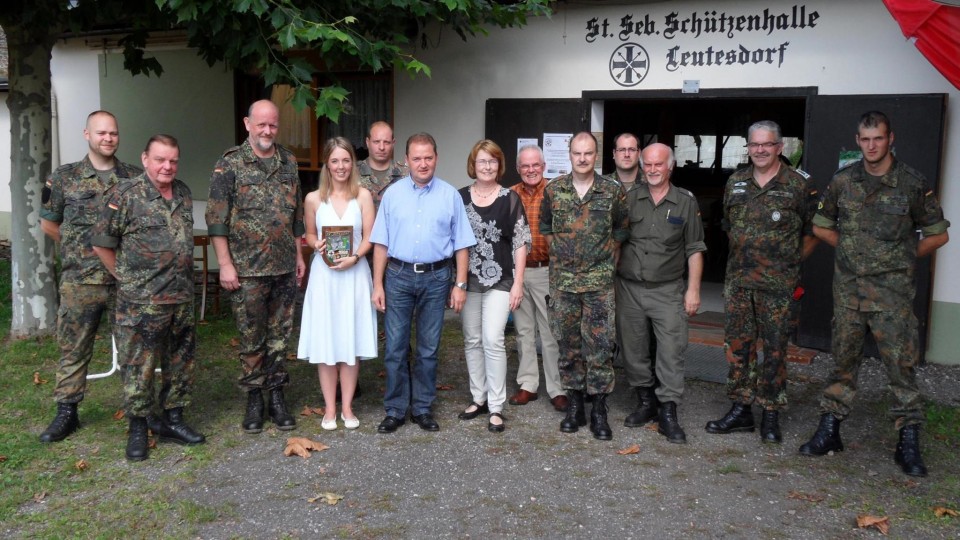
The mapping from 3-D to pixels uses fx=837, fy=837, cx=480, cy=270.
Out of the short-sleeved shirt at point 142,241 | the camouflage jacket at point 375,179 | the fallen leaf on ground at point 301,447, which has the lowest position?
the fallen leaf on ground at point 301,447

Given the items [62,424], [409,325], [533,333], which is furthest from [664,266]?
[62,424]

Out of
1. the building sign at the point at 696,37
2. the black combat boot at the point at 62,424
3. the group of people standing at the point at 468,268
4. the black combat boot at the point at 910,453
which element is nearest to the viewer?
the black combat boot at the point at 910,453

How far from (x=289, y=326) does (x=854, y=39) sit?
497 centimetres

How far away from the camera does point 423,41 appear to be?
865 cm

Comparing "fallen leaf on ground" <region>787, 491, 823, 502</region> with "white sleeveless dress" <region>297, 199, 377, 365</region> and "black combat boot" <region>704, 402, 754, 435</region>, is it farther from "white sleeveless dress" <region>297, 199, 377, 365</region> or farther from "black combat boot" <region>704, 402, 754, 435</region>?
"white sleeveless dress" <region>297, 199, 377, 365</region>

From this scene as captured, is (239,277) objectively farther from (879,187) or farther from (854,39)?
(854,39)

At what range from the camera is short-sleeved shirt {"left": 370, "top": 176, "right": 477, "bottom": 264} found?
5078mm

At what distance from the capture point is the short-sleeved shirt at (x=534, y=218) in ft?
18.4

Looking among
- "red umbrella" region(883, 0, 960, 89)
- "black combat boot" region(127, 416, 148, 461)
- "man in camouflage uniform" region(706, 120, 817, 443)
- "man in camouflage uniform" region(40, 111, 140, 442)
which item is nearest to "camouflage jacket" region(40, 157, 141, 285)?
"man in camouflage uniform" region(40, 111, 140, 442)

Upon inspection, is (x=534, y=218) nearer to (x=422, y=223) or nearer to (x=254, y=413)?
(x=422, y=223)

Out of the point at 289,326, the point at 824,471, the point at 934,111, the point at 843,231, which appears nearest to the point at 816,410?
the point at 824,471

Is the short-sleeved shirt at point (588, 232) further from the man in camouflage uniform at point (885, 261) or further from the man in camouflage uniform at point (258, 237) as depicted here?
the man in camouflage uniform at point (258, 237)

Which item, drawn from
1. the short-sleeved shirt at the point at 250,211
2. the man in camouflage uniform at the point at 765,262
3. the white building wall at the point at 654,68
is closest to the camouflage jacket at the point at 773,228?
the man in camouflage uniform at the point at 765,262

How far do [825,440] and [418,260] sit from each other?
2.65 meters
